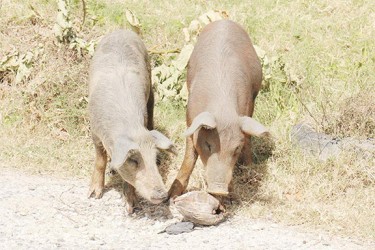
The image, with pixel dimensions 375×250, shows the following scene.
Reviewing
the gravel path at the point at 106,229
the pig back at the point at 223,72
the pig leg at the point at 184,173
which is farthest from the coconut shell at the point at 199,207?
the pig back at the point at 223,72

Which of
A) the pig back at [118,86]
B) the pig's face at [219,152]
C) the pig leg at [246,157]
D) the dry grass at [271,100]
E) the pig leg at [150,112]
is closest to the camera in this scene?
the pig's face at [219,152]

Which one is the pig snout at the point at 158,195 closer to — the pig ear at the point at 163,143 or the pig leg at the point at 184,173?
the pig ear at the point at 163,143

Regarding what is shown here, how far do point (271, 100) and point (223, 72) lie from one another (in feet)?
5.90

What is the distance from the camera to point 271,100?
867 centimetres

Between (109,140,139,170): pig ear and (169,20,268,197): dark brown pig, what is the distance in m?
0.52

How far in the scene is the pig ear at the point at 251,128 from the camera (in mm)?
6316

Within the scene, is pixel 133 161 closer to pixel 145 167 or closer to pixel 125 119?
pixel 145 167

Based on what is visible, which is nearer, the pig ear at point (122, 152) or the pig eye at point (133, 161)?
the pig ear at point (122, 152)

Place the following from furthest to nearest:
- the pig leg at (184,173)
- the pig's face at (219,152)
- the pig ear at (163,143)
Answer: the pig leg at (184,173) < the pig ear at (163,143) < the pig's face at (219,152)

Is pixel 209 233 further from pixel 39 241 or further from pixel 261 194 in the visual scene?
pixel 39 241

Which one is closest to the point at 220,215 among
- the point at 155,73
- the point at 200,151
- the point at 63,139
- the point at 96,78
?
the point at 200,151

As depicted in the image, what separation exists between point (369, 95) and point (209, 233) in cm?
282

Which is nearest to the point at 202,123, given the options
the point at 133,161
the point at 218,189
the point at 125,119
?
the point at 218,189

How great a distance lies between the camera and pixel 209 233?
634 centimetres
